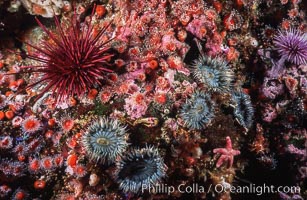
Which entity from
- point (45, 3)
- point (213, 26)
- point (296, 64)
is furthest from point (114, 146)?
point (296, 64)

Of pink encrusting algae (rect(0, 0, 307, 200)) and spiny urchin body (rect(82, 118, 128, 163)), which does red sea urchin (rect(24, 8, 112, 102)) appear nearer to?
pink encrusting algae (rect(0, 0, 307, 200))

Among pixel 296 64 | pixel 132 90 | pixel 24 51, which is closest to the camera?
pixel 132 90

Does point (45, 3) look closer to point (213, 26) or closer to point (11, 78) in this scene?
point (11, 78)

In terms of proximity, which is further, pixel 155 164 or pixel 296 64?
pixel 296 64

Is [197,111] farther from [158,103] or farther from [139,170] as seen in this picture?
[139,170]

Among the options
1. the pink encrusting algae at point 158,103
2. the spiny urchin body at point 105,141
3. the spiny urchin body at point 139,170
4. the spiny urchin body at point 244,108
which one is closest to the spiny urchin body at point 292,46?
the pink encrusting algae at point 158,103

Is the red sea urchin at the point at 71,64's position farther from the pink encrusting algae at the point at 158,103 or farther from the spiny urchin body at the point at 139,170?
the spiny urchin body at the point at 139,170

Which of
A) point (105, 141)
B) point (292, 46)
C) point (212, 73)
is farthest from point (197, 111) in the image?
point (292, 46)
